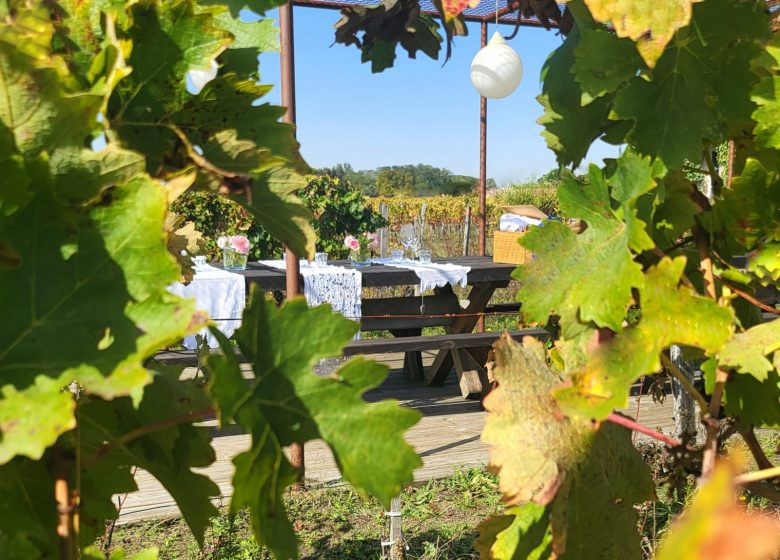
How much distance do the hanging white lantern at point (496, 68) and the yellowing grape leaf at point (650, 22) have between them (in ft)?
14.4

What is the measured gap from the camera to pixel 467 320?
196 inches

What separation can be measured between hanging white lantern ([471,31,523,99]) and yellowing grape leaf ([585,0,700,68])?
438cm

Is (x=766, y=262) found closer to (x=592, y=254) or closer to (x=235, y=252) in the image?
(x=592, y=254)

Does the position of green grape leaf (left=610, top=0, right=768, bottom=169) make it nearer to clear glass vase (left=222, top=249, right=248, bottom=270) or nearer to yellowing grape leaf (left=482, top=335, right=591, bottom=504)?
yellowing grape leaf (left=482, top=335, right=591, bottom=504)

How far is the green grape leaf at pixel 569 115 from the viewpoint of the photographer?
0.72 meters

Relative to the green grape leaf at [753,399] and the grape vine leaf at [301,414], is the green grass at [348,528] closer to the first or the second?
the green grape leaf at [753,399]

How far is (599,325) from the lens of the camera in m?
0.56

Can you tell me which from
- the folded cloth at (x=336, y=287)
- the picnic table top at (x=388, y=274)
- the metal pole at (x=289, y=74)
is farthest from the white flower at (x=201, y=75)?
the folded cloth at (x=336, y=287)

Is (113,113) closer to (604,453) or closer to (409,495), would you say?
(604,453)

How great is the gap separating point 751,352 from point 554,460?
15cm

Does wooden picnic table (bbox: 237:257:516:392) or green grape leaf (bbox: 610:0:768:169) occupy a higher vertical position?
green grape leaf (bbox: 610:0:768:169)

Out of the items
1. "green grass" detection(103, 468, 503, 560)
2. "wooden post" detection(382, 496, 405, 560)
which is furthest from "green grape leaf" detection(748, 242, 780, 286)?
"green grass" detection(103, 468, 503, 560)

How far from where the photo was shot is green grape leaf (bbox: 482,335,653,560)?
1.82ft

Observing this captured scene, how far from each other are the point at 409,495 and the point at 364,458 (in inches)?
121
